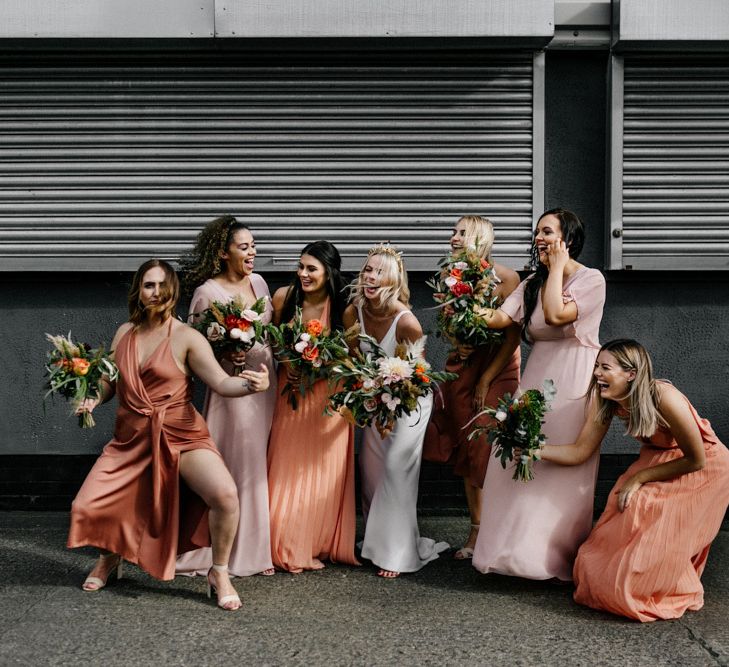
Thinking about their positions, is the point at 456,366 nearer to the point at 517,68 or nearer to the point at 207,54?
the point at 517,68

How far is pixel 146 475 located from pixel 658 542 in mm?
3021

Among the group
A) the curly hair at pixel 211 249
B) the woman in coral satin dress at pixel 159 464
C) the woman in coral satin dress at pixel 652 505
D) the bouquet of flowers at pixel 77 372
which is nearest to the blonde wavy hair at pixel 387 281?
the curly hair at pixel 211 249

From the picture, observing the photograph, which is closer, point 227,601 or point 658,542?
point 658,542

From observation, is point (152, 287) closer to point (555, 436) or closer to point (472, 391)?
point (472, 391)

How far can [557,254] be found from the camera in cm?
583

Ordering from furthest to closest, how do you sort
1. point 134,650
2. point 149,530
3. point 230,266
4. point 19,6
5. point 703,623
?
1. point 19,6
2. point 230,266
3. point 149,530
4. point 703,623
5. point 134,650

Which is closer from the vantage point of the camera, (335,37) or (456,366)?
(456,366)

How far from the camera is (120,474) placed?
552 centimetres

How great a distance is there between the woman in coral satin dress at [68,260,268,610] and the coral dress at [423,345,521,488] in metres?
1.66

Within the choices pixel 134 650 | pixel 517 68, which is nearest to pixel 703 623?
pixel 134 650

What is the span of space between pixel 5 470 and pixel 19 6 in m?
3.79

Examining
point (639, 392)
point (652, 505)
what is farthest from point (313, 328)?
point (652, 505)

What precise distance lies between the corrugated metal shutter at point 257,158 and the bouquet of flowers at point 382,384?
216cm

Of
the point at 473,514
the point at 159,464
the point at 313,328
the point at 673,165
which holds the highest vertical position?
the point at 673,165
